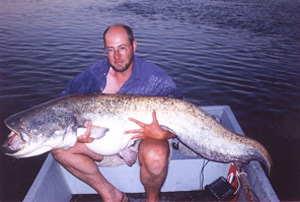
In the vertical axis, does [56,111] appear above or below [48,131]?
above

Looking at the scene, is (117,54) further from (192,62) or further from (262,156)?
(192,62)

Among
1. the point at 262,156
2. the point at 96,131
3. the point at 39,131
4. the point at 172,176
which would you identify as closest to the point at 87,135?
the point at 96,131

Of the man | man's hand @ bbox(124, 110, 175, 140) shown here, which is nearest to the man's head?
the man

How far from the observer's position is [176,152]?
353 centimetres

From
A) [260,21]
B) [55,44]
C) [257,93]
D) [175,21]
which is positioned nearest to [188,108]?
[257,93]

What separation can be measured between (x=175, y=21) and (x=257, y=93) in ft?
34.9

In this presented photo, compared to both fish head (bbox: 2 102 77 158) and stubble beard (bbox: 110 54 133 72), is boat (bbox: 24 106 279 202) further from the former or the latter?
stubble beard (bbox: 110 54 133 72)

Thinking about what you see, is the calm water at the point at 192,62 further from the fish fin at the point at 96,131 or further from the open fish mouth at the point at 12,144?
the fish fin at the point at 96,131

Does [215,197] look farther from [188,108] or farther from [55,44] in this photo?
[55,44]

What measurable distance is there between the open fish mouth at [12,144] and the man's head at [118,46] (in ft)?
5.00

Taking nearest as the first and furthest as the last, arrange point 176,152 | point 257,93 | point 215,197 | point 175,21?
point 215,197
point 176,152
point 257,93
point 175,21

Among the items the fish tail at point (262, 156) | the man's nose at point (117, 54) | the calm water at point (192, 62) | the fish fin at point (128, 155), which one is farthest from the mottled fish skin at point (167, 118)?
the calm water at point (192, 62)

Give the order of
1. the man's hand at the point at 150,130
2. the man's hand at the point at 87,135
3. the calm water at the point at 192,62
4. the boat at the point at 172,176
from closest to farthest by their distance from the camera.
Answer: the man's hand at the point at 87,135, the man's hand at the point at 150,130, the boat at the point at 172,176, the calm water at the point at 192,62

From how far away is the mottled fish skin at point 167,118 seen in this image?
2635 millimetres
